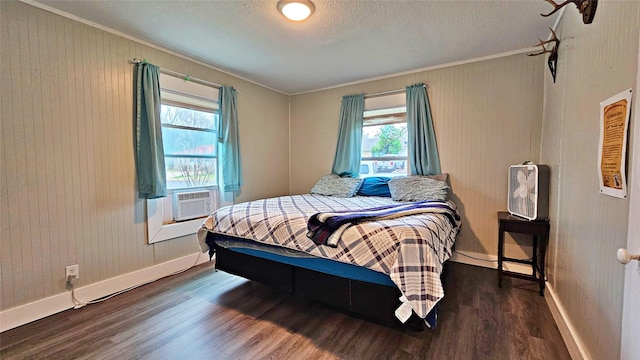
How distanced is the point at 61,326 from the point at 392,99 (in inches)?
153

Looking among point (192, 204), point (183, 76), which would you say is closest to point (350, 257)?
point (192, 204)

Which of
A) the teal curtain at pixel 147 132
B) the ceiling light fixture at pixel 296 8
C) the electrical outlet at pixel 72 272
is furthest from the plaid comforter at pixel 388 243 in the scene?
the ceiling light fixture at pixel 296 8

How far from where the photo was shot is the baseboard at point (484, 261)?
2881 mm

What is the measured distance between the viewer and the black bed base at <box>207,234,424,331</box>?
67.2 inches

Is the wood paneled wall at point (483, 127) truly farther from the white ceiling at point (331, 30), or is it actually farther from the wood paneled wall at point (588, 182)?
the wood paneled wall at point (588, 182)

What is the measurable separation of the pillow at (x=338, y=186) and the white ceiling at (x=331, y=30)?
4.71ft

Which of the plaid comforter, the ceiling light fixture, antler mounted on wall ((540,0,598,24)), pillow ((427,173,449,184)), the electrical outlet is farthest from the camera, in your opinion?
pillow ((427,173,449,184))

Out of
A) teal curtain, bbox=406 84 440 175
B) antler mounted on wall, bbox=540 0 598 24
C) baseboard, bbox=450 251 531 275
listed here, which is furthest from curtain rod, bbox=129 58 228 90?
baseboard, bbox=450 251 531 275

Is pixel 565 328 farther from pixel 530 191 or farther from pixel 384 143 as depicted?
pixel 384 143

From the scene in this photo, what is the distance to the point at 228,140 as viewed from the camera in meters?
3.40

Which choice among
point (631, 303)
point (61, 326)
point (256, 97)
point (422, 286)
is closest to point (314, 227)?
point (422, 286)

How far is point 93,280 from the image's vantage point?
2357 millimetres

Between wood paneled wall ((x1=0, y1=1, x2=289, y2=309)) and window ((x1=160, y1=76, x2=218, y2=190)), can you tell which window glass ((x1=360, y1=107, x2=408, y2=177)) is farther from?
wood paneled wall ((x1=0, y1=1, x2=289, y2=309))

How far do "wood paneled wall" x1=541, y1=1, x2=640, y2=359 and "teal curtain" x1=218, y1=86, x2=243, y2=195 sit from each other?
10.5 ft
